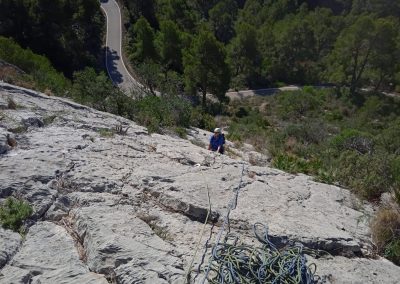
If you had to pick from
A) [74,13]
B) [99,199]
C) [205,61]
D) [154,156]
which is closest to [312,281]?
[99,199]

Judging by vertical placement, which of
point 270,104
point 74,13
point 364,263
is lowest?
point 270,104

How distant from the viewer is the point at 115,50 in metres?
45.9

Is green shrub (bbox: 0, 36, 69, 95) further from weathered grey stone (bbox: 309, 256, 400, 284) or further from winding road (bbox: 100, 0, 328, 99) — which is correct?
winding road (bbox: 100, 0, 328, 99)

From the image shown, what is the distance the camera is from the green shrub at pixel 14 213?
215 inches

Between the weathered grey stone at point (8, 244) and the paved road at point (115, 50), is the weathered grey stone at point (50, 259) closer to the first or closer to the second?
the weathered grey stone at point (8, 244)

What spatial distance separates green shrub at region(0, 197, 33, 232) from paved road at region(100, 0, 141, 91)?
95.9 feet

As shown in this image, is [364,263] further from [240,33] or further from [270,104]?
[240,33]

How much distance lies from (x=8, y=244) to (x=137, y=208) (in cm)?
182

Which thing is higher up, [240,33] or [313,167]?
[240,33]

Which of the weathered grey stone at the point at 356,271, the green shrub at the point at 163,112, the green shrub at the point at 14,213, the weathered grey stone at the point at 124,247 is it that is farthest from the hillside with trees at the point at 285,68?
the green shrub at the point at 14,213

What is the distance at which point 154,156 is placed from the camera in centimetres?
835

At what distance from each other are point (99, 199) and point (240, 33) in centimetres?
4530

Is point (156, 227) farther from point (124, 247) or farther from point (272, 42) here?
point (272, 42)

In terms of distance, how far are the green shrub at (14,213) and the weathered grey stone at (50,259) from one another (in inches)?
8.0
